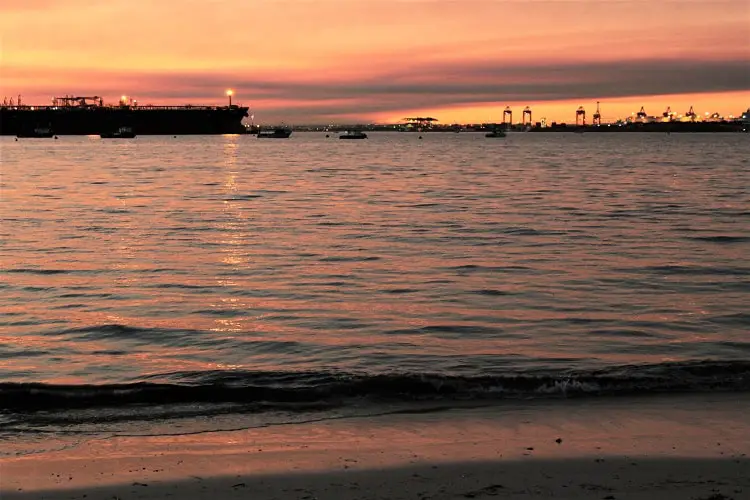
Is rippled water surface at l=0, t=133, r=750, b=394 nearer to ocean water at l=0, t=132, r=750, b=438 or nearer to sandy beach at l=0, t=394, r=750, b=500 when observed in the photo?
ocean water at l=0, t=132, r=750, b=438

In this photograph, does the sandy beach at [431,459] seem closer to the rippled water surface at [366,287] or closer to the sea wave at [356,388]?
the sea wave at [356,388]

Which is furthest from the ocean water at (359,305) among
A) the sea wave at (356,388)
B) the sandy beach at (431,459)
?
the sandy beach at (431,459)

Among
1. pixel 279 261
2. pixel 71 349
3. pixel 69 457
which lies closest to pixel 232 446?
pixel 69 457

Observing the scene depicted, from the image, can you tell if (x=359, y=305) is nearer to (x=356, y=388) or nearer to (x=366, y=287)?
(x=366, y=287)

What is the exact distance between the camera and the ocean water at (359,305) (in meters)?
11.0

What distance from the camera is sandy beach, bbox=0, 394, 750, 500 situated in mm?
7117

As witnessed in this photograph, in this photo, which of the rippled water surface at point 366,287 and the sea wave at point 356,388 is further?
the rippled water surface at point 366,287

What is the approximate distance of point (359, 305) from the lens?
1680 cm

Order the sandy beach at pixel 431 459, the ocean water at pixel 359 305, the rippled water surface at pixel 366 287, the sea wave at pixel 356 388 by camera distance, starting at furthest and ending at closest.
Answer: the rippled water surface at pixel 366 287, the ocean water at pixel 359 305, the sea wave at pixel 356 388, the sandy beach at pixel 431 459

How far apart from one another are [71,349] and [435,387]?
5708 mm

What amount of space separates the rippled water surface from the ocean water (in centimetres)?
7

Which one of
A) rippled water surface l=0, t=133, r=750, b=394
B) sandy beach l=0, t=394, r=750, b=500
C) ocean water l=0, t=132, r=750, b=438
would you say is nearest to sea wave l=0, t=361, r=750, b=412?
ocean water l=0, t=132, r=750, b=438

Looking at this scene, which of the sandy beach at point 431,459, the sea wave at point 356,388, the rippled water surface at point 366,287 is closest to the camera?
the sandy beach at point 431,459

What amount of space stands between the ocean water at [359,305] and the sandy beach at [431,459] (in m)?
1.14
